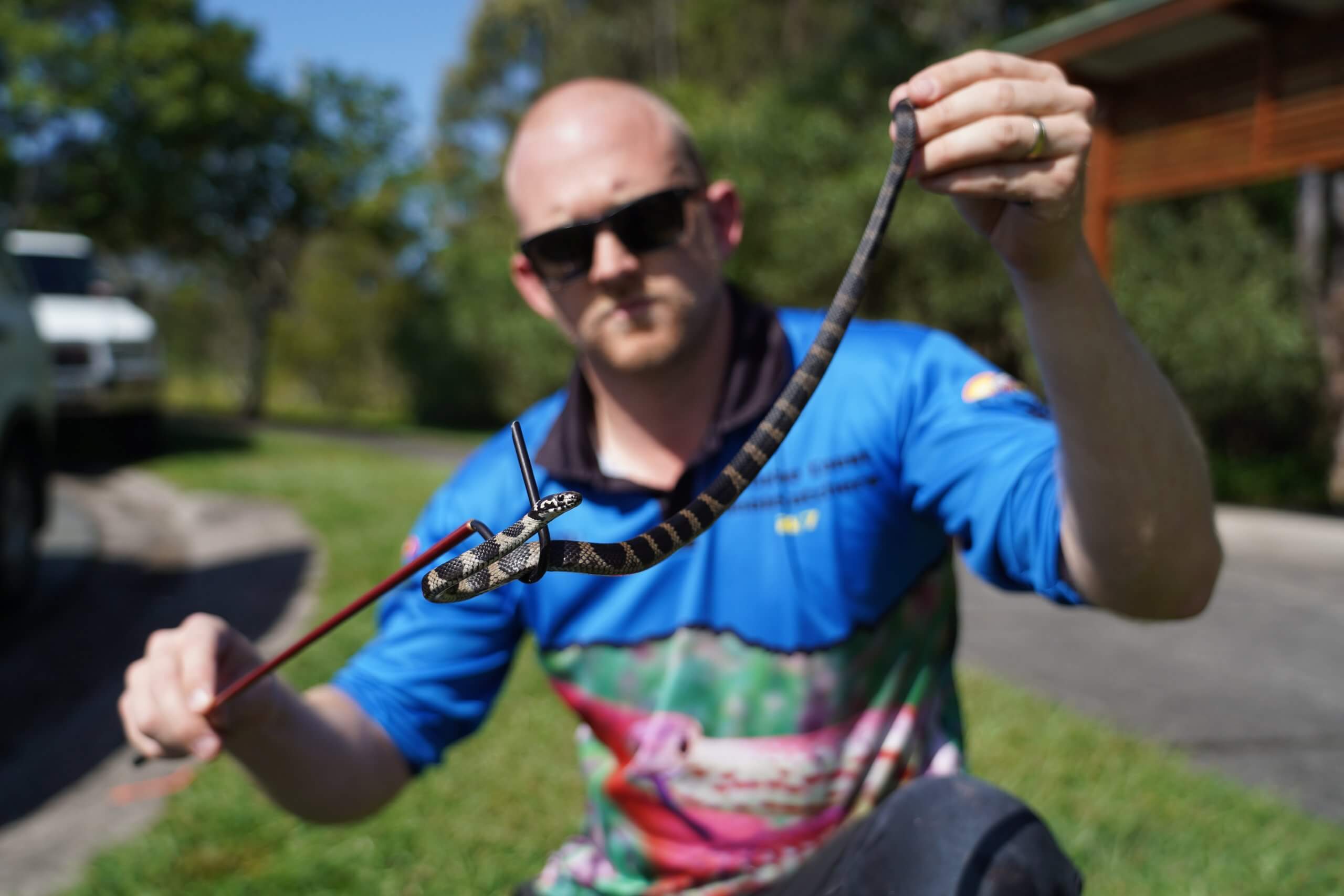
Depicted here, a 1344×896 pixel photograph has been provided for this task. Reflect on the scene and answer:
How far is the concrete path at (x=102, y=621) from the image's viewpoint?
4.09 meters

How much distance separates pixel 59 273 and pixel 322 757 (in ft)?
45.6

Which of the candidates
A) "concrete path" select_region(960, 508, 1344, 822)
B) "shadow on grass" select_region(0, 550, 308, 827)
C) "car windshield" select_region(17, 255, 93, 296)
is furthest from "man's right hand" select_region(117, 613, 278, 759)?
"car windshield" select_region(17, 255, 93, 296)

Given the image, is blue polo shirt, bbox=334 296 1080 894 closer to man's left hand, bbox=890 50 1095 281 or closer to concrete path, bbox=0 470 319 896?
man's left hand, bbox=890 50 1095 281

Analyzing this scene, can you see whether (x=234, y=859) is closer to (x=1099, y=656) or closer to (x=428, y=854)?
(x=428, y=854)

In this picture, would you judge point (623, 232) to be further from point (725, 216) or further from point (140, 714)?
point (140, 714)

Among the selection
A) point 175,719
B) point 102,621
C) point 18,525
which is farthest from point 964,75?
point 18,525

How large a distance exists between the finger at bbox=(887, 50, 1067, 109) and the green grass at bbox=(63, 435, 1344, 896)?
110 inches

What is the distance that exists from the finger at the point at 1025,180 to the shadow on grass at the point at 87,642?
14.2 ft

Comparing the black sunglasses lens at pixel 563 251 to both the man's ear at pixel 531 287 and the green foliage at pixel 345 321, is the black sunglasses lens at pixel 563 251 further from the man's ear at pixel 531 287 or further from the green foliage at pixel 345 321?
the green foliage at pixel 345 321

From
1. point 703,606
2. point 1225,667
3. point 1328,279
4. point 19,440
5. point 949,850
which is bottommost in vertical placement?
point 1225,667

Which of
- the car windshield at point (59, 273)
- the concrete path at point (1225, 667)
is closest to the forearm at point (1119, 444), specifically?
the concrete path at point (1225, 667)

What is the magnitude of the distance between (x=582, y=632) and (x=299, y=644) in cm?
86

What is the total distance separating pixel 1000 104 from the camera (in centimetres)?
150

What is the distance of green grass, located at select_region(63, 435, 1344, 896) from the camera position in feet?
11.5
